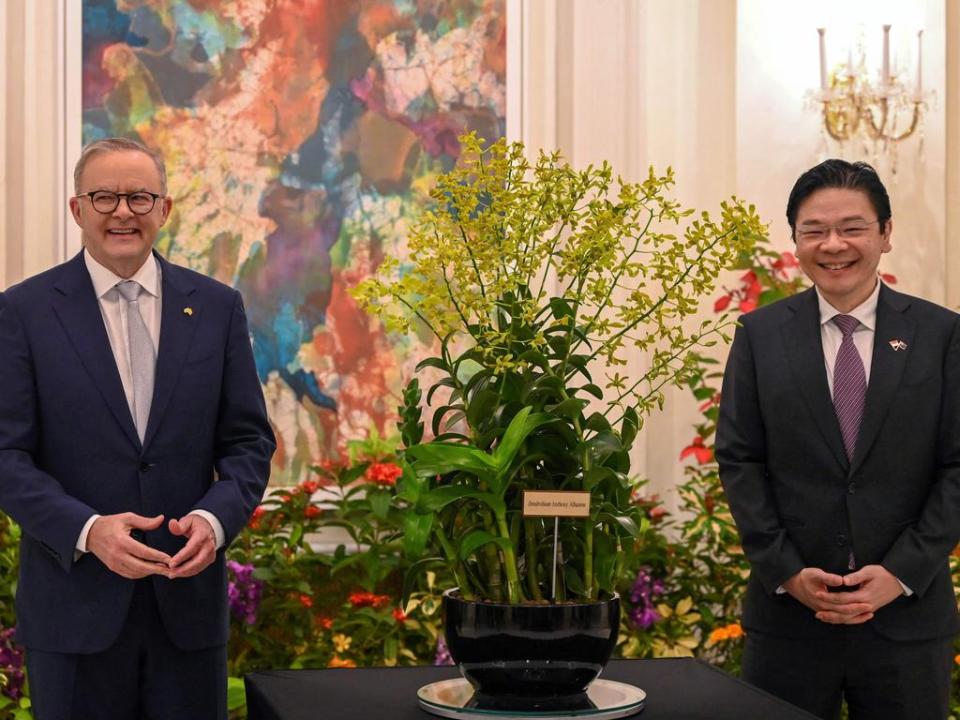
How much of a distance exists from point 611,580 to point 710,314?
2532 millimetres

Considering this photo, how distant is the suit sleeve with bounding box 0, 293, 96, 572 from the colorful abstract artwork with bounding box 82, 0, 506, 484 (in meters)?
1.73

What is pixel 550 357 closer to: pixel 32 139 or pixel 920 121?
pixel 32 139

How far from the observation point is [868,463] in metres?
2.36

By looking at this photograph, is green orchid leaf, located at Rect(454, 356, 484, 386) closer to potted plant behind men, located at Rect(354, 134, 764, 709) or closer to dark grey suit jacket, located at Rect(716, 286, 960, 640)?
potted plant behind men, located at Rect(354, 134, 764, 709)

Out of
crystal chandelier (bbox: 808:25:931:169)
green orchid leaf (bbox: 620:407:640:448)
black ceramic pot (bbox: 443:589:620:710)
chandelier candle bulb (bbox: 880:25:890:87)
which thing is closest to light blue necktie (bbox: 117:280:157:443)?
black ceramic pot (bbox: 443:589:620:710)

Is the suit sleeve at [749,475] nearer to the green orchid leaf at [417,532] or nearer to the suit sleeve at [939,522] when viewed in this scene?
the suit sleeve at [939,522]

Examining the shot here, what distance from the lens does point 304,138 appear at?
13.1ft

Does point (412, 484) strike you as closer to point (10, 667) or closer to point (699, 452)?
point (10, 667)

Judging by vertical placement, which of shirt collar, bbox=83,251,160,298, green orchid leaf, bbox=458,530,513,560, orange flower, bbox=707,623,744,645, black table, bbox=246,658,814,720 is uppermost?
shirt collar, bbox=83,251,160,298

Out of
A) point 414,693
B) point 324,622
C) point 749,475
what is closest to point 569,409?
point 414,693

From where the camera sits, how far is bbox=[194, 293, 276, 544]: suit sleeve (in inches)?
89.8

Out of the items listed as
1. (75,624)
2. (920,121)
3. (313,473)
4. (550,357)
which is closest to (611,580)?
(550,357)

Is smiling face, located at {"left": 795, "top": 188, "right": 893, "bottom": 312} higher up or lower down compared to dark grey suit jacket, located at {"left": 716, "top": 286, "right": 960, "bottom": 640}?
higher up

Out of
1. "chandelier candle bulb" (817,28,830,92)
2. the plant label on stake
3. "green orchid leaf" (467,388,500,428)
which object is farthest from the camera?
"chandelier candle bulb" (817,28,830,92)
